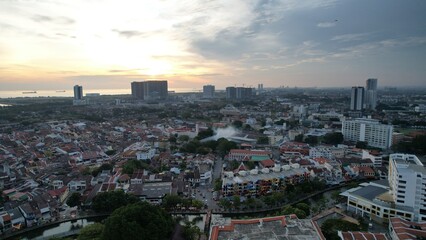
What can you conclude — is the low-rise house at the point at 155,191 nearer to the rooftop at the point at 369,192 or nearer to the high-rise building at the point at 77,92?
the rooftop at the point at 369,192

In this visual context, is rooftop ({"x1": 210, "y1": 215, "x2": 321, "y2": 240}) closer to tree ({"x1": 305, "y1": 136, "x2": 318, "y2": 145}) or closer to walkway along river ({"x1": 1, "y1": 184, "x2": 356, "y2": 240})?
walkway along river ({"x1": 1, "y1": 184, "x2": 356, "y2": 240})

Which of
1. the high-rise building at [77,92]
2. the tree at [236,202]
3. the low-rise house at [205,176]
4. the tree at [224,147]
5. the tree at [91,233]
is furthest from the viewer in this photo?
the high-rise building at [77,92]

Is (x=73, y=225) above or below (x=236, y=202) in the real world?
below

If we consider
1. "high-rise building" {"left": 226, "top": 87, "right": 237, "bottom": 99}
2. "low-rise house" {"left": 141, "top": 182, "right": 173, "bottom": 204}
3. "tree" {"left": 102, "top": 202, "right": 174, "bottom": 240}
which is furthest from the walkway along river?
"high-rise building" {"left": 226, "top": 87, "right": 237, "bottom": 99}

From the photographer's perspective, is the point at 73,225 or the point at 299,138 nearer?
the point at 73,225

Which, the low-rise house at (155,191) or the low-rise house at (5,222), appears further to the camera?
the low-rise house at (155,191)

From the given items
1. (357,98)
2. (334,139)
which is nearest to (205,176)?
(334,139)

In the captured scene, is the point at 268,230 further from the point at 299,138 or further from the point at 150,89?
the point at 150,89

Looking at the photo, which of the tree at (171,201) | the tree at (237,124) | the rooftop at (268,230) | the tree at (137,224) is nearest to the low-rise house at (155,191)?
the tree at (171,201)
